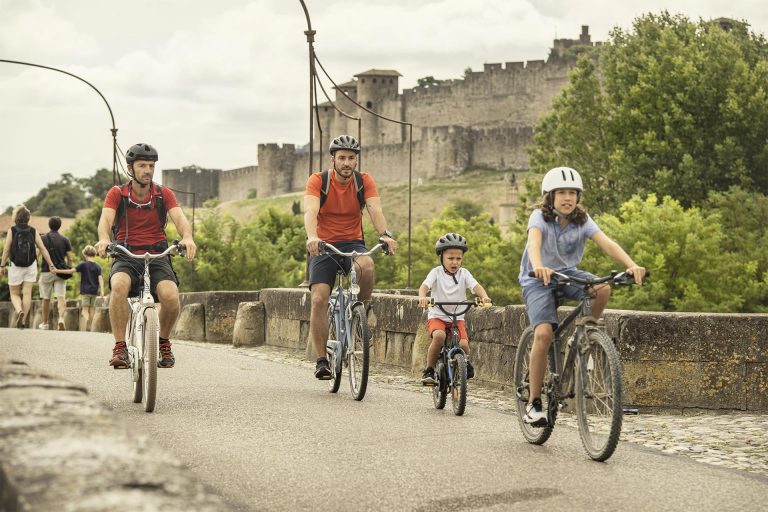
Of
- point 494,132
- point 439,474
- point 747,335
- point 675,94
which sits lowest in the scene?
point 439,474

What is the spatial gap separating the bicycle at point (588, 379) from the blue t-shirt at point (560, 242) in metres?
0.15

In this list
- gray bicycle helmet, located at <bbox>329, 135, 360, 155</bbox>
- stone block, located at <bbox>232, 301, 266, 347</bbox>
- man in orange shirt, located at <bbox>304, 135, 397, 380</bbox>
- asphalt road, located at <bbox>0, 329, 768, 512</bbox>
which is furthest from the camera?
stone block, located at <bbox>232, 301, 266, 347</bbox>

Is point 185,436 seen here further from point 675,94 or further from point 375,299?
point 675,94

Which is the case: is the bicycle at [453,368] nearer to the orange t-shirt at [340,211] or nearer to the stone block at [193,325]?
the orange t-shirt at [340,211]

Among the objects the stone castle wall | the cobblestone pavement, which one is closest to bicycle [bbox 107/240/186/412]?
the cobblestone pavement

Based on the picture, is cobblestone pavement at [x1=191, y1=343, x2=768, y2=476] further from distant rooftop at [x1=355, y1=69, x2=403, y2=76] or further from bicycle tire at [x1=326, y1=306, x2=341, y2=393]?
distant rooftop at [x1=355, y1=69, x2=403, y2=76]

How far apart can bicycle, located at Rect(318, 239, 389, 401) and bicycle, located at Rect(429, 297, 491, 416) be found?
0.53 m

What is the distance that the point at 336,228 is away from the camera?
9.59 m

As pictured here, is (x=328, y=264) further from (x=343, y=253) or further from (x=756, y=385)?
(x=756, y=385)

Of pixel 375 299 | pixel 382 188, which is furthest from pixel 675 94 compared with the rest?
pixel 382 188

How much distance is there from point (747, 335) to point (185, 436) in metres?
4.49

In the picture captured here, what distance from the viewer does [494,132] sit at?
118375mm

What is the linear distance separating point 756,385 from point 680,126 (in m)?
40.9

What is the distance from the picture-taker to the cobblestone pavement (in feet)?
23.9
